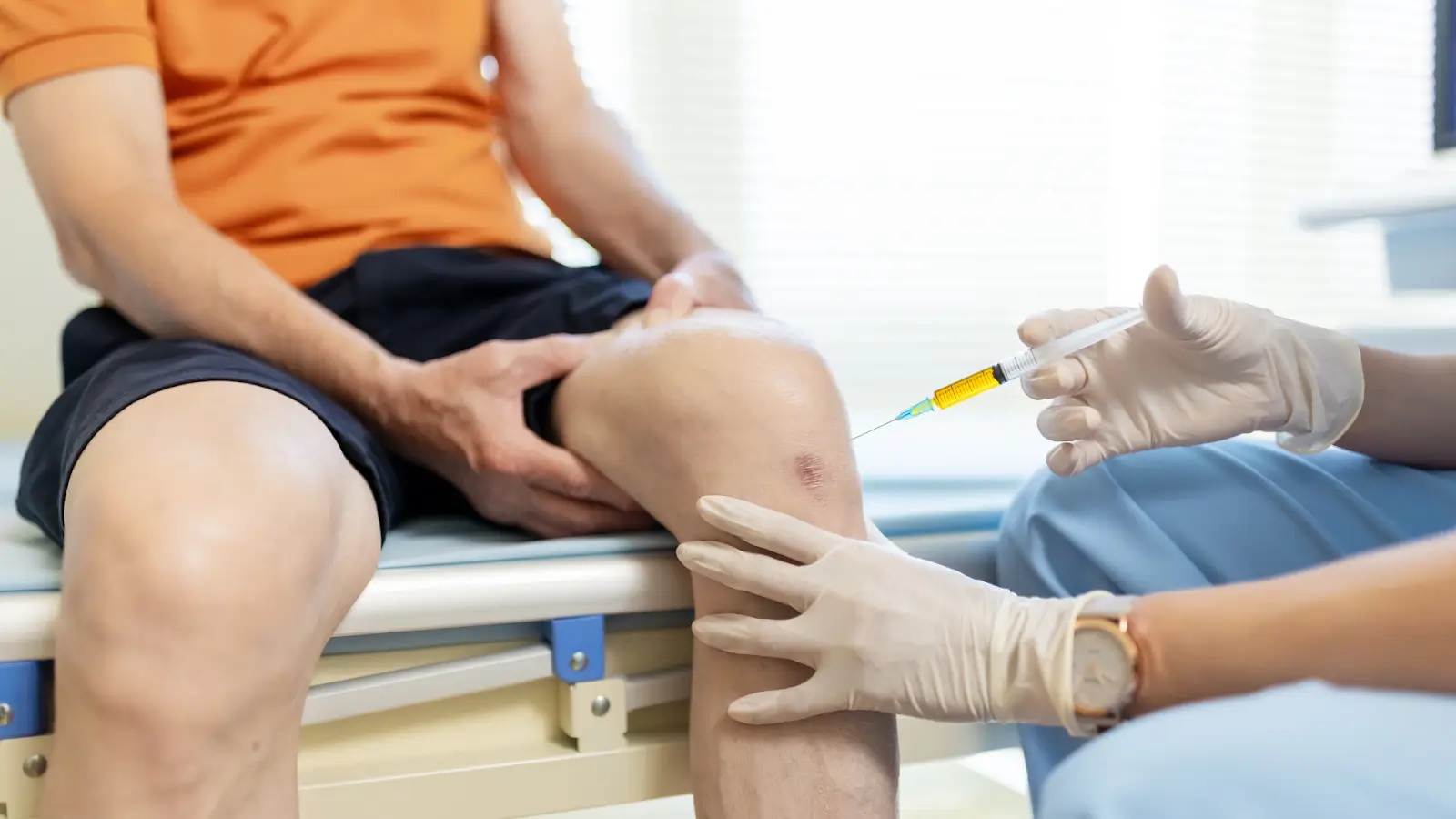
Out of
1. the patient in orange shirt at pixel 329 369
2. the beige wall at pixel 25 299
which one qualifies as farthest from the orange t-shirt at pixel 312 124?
the beige wall at pixel 25 299

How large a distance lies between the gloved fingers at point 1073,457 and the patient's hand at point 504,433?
0.34m

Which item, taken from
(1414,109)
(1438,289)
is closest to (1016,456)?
(1438,289)

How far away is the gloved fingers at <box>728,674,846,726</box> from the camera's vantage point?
712 mm

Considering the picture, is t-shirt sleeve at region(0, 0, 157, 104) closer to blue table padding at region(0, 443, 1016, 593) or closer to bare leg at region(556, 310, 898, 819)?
blue table padding at region(0, 443, 1016, 593)

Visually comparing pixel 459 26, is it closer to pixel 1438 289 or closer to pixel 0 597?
pixel 0 597

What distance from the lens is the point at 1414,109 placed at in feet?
10.1

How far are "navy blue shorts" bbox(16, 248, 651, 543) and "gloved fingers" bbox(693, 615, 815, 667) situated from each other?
231 mm

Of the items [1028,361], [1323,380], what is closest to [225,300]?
[1028,361]

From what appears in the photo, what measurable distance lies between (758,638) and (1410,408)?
624mm

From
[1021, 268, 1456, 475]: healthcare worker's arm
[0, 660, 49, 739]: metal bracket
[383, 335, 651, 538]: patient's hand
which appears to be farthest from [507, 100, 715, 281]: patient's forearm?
[0, 660, 49, 739]: metal bracket

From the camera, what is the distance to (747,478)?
2.48 ft

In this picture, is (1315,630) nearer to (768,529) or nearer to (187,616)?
(768,529)

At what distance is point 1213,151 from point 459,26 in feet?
7.58

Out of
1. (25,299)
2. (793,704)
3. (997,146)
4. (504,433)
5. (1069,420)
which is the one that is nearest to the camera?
(793,704)
